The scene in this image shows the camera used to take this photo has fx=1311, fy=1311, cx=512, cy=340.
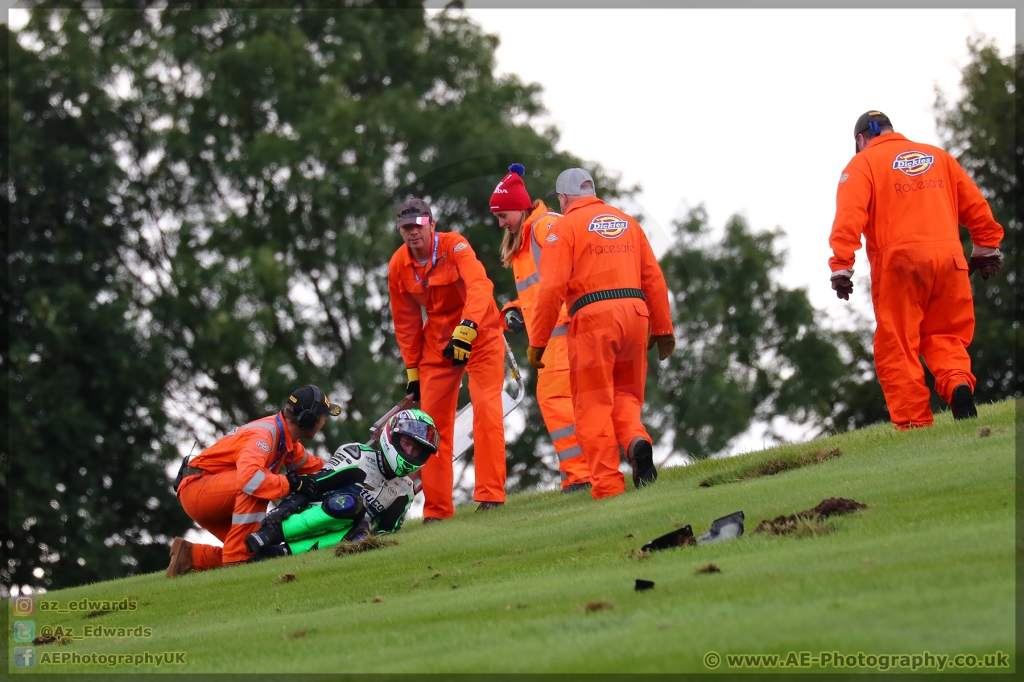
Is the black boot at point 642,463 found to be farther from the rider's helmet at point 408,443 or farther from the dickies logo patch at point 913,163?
the dickies logo patch at point 913,163

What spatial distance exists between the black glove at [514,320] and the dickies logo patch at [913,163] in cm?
359

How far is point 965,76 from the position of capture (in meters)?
31.6

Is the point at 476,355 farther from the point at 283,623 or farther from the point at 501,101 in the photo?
the point at 501,101

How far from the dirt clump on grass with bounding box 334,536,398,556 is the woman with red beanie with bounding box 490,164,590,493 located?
2325mm

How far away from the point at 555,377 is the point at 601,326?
1.93 meters

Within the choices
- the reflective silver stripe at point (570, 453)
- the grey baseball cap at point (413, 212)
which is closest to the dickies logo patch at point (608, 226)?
the grey baseball cap at point (413, 212)

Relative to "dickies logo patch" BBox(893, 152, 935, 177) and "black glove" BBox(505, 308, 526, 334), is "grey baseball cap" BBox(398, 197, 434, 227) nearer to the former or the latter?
"black glove" BBox(505, 308, 526, 334)

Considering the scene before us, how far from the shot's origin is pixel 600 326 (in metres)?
10.0

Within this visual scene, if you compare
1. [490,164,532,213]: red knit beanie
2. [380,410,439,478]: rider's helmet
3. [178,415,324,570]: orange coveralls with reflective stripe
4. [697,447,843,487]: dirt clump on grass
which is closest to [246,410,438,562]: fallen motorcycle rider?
[380,410,439,478]: rider's helmet

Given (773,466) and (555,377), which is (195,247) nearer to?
(555,377)

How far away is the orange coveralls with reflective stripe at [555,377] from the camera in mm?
11758

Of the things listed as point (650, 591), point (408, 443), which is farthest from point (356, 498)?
point (650, 591)

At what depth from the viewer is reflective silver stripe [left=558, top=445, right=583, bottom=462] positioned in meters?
11.8

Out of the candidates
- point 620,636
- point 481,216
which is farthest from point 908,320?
point 481,216
